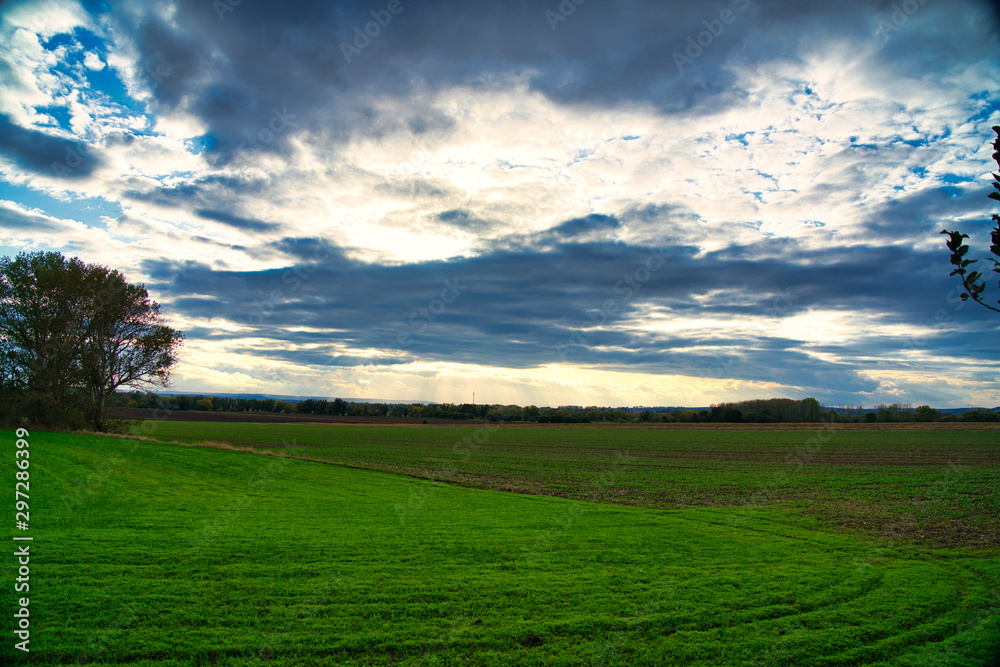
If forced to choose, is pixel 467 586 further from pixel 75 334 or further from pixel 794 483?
pixel 75 334

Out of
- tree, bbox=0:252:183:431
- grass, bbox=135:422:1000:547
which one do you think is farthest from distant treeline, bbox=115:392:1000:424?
tree, bbox=0:252:183:431

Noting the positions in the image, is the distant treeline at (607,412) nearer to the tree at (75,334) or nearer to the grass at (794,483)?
the grass at (794,483)

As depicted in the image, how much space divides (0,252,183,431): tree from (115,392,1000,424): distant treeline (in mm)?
134744

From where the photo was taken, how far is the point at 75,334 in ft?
116

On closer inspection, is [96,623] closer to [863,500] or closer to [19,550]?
[19,550]

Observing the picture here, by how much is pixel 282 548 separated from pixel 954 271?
1234 centimetres

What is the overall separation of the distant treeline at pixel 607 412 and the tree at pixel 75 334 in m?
135

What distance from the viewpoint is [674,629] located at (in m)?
7.87

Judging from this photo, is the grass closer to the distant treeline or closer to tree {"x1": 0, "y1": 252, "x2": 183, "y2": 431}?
tree {"x1": 0, "y1": 252, "x2": 183, "y2": 431}

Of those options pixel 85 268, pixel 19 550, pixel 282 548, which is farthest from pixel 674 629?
pixel 85 268

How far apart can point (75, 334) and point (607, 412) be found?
17908 cm

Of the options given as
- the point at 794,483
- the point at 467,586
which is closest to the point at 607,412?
the point at 794,483

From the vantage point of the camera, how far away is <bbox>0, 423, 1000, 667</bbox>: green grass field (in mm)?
6941

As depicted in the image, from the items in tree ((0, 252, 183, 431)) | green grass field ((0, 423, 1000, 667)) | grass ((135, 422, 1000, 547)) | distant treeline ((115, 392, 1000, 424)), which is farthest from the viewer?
distant treeline ((115, 392, 1000, 424))
